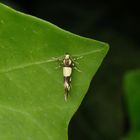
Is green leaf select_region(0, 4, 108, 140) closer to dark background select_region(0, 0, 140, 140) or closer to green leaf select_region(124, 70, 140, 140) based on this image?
green leaf select_region(124, 70, 140, 140)

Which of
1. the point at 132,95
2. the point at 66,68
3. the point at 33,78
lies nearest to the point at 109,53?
the point at 132,95

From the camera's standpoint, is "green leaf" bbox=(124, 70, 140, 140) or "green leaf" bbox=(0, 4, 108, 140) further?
"green leaf" bbox=(124, 70, 140, 140)

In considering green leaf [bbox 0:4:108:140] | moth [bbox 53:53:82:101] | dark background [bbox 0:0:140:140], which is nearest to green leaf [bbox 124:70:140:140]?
dark background [bbox 0:0:140:140]

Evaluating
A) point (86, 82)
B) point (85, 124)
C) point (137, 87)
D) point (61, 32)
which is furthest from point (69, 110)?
point (85, 124)

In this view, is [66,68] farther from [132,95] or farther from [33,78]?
[132,95]

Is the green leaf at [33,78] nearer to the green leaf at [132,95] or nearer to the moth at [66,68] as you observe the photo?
the moth at [66,68]

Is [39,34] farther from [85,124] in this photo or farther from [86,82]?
[85,124]
